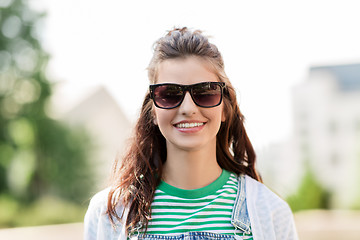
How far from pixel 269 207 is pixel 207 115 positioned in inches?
19.4

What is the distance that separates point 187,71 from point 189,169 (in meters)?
0.44

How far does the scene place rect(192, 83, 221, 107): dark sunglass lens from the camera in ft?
5.69

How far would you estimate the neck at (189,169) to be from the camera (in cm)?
185

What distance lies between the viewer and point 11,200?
590 inches

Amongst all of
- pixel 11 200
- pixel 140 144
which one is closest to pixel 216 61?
pixel 140 144

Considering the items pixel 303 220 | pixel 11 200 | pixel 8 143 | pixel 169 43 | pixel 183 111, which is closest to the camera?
pixel 183 111

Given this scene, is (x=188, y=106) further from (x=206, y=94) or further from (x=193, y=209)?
(x=193, y=209)

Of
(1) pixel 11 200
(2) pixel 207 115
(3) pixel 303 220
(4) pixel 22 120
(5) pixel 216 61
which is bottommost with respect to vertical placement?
(1) pixel 11 200

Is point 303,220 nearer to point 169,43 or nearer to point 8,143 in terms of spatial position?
point 169,43

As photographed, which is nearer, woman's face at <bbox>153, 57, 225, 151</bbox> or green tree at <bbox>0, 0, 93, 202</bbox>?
woman's face at <bbox>153, 57, 225, 151</bbox>

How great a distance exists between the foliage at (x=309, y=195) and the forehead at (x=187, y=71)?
975 centimetres

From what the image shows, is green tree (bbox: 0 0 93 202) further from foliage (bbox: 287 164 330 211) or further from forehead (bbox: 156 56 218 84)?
forehead (bbox: 156 56 218 84)

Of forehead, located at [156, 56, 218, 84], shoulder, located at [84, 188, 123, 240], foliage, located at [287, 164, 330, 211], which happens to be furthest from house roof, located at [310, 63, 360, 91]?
shoulder, located at [84, 188, 123, 240]

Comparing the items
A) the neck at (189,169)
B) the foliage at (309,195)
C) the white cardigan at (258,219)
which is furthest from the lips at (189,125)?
the foliage at (309,195)
